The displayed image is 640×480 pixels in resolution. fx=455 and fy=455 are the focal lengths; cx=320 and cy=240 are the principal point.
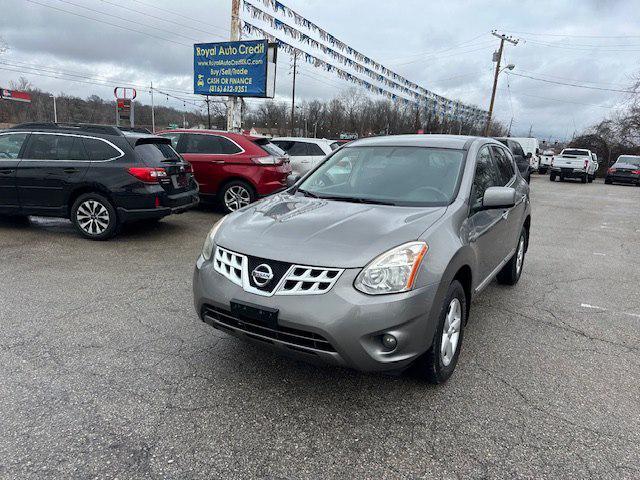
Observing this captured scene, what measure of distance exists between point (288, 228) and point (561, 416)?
80.8 inches

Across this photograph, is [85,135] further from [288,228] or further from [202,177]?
[288,228]

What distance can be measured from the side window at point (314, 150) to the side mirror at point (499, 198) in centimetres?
860

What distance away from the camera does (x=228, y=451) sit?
2404 millimetres

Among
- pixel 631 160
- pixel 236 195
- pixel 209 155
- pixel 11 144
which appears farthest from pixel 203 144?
pixel 631 160

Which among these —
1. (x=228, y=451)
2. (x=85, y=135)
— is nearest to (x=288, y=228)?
(x=228, y=451)

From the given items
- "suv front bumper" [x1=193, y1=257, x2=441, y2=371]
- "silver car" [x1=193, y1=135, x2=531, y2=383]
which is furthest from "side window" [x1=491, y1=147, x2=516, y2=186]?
"suv front bumper" [x1=193, y1=257, x2=441, y2=371]

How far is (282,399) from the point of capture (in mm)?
2891

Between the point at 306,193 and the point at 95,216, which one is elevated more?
the point at 306,193

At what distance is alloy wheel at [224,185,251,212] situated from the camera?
9188mm

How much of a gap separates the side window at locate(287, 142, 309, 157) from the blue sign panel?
4.25m

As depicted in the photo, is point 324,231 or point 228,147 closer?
point 324,231

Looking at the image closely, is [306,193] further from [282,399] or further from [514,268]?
[514,268]

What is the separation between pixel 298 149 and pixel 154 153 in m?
5.52

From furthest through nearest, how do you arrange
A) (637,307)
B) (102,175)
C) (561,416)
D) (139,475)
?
(102,175), (637,307), (561,416), (139,475)
